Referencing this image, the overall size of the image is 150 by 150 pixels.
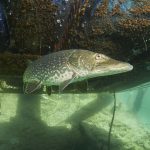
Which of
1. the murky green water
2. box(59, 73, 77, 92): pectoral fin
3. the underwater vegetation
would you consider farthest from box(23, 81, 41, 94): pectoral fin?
the murky green water

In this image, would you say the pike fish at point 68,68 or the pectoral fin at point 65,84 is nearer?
the pectoral fin at point 65,84

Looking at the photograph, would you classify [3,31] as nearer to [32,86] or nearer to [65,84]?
[32,86]

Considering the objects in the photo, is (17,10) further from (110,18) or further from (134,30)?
(134,30)

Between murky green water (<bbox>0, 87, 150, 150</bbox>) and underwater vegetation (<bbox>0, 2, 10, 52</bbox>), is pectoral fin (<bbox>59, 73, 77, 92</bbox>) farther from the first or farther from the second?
murky green water (<bbox>0, 87, 150, 150</bbox>)

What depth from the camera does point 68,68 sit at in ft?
12.0

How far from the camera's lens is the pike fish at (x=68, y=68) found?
360 cm

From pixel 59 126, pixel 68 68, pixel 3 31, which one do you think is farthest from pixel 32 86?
pixel 59 126

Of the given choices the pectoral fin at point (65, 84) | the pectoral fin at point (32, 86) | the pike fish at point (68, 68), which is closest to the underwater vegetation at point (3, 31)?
the pike fish at point (68, 68)

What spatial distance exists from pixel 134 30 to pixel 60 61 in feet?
4.71

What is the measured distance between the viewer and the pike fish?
142 inches

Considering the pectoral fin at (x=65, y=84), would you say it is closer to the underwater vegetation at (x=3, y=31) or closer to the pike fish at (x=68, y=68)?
the pike fish at (x=68, y=68)

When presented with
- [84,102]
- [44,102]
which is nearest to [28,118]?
[44,102]

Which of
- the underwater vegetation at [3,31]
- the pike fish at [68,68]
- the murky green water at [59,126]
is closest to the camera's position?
the pike fish at [68,68]

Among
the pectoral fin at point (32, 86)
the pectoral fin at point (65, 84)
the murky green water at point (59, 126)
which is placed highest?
the pectoral fin at point (65, 84)
